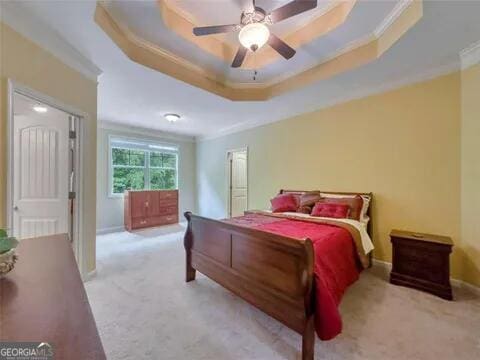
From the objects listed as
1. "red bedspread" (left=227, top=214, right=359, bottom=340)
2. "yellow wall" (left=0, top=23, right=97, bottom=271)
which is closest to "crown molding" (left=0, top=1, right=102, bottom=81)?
"yellow wall" (left=0, top=23, right=97, bottom=271)

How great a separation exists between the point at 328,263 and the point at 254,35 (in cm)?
210

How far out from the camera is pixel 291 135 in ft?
15.0

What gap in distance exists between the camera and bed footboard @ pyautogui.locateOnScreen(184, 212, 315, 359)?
5.23 ft

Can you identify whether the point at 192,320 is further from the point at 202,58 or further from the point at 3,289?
the point at 202,58

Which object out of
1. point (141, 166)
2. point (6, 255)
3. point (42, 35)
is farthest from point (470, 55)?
point (141, 166)

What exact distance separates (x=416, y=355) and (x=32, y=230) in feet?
13.2

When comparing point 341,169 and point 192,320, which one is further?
point 341,169

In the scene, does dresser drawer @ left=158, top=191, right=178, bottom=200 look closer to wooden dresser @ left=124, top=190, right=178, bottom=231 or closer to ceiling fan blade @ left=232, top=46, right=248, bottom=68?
wooden dresser @ left=124, top=190, right=178, bottom=231

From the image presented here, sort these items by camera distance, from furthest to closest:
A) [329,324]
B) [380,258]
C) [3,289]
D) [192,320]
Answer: [380,258]
[192,320]
[329,324]
[3,289]

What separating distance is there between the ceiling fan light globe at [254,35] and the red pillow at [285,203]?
2.58 m

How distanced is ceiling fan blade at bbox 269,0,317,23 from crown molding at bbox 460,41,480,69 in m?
1.95

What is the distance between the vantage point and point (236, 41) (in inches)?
117

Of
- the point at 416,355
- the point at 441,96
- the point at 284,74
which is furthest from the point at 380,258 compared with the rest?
the point at 284,74

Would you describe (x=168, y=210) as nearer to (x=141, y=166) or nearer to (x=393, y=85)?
(x=141, y=166)
